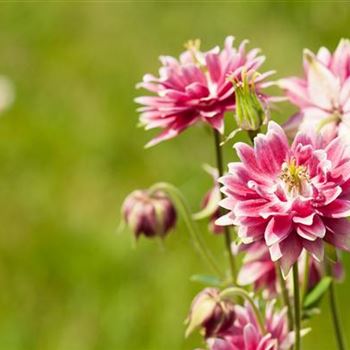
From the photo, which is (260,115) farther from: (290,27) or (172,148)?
(290,27)

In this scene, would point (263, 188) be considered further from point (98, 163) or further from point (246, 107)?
point (98, 163)

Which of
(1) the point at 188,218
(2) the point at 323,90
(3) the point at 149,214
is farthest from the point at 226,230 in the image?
(2) the point at 323,90

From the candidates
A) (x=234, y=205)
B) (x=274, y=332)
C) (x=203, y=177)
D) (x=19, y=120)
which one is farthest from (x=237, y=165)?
(x=19, y=120)

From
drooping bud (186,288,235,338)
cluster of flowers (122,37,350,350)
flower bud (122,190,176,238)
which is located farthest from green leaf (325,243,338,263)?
flower bud (122,190,176,238)

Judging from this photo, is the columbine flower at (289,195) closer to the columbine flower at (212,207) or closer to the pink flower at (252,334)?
the pink flower at (252,334)

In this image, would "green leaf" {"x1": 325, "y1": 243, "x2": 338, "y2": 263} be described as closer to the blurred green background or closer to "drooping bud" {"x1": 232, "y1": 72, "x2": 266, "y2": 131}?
"drooping bud" {"x1": 232, "y1": 72, "x2": 266, "y2": 131}

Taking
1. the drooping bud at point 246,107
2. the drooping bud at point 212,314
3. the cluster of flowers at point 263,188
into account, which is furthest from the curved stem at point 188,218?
the drooping bud at point 246,107
